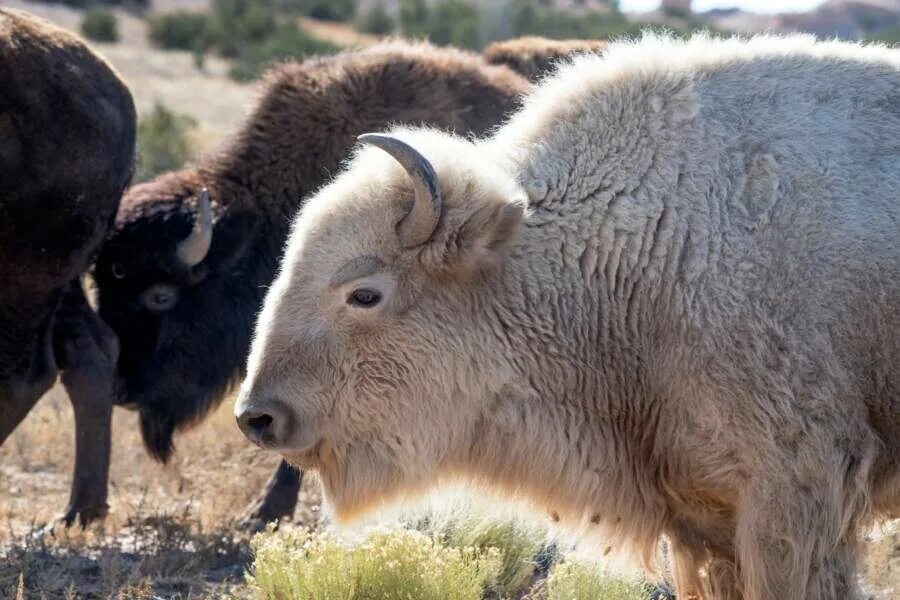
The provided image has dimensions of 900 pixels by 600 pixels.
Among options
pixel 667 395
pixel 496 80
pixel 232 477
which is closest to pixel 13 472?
pixel 232 477

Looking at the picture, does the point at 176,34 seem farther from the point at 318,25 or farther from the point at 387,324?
the point at 387,324

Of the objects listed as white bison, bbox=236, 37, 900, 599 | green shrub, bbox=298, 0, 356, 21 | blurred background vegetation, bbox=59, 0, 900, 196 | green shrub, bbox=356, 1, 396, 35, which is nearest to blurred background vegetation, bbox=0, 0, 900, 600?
white bison, bbox=236, 37, 900, 599

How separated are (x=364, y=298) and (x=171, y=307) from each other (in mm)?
3600

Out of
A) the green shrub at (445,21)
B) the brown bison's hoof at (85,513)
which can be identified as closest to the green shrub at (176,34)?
the green shrub at (445,21)

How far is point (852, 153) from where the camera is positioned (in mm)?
4613

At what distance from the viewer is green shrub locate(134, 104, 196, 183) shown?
1761 centimetres

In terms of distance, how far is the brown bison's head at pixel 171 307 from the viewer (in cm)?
789

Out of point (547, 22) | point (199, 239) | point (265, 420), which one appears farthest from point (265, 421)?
point (547, 22)

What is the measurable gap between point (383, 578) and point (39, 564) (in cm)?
183

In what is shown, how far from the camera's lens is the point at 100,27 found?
3186cm

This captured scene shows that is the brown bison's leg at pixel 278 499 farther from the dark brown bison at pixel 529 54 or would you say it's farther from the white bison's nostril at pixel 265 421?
the dark brown bison at pixel 529 54

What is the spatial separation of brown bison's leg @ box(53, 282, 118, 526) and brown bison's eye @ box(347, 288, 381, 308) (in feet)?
10.6

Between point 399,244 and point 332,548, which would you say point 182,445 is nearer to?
point 332,548

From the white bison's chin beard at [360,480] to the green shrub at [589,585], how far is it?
29.3 inches
